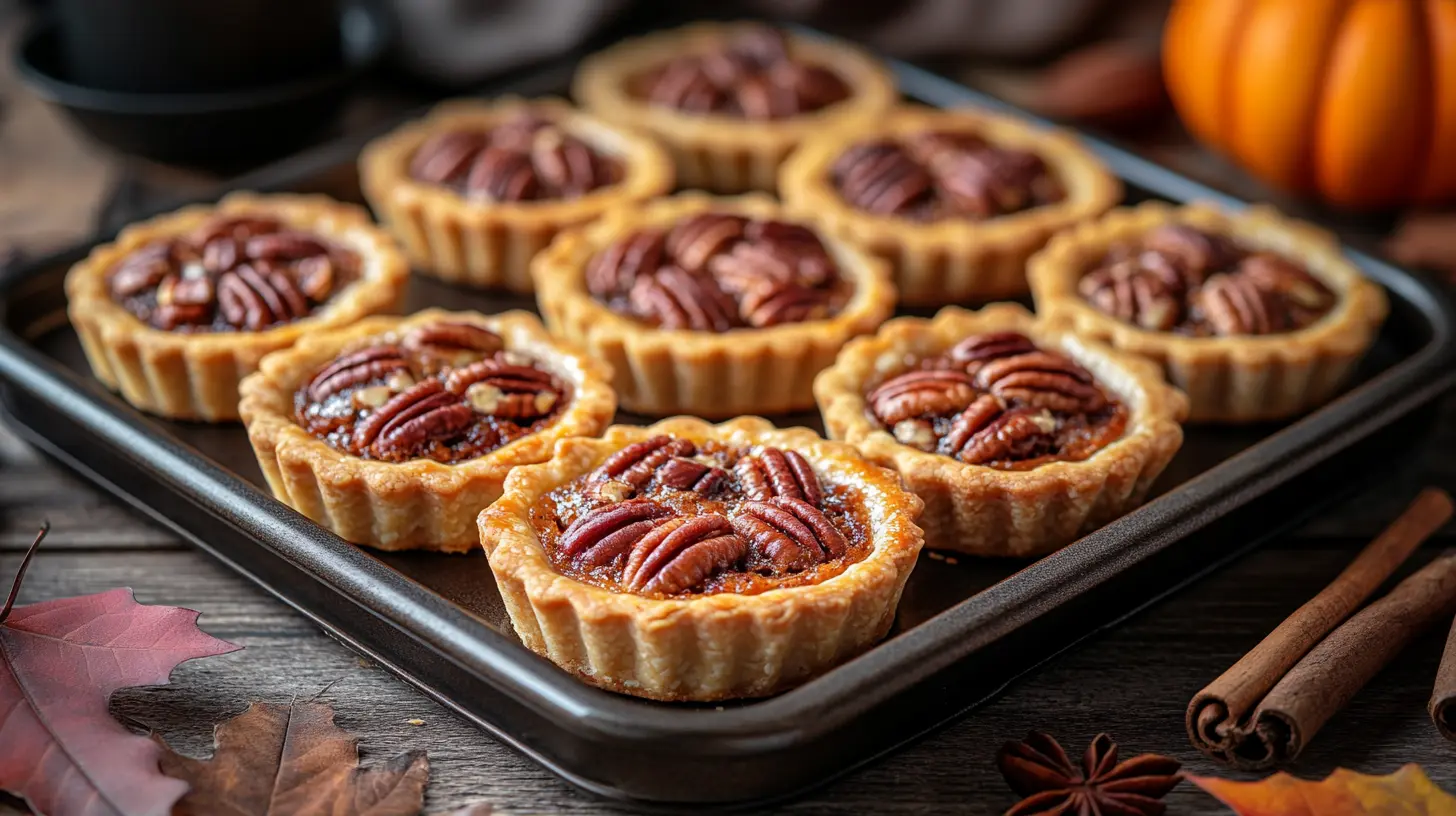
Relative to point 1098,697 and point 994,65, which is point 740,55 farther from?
point 1098,697

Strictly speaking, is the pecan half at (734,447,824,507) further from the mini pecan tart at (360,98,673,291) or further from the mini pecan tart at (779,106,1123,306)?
the mini pecan tart at (360,98,673,291)

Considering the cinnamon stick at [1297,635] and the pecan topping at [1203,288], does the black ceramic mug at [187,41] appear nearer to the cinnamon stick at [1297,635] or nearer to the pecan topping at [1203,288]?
the pecan topping at [1203,288]

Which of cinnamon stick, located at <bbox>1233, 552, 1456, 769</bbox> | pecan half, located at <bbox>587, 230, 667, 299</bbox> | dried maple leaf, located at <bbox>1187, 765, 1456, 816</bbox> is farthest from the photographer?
→ pecan half, located at <bbox>587, 230, 667, 299</bbox>

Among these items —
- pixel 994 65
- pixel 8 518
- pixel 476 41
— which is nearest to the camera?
pixel 8 518

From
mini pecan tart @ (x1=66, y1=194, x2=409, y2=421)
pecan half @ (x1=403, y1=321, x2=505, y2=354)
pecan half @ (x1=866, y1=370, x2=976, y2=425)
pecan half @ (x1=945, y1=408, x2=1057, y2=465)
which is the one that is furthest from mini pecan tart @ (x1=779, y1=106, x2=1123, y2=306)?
mini pecan tart @ (x1=66, y1=194, x2=409, y2=421)

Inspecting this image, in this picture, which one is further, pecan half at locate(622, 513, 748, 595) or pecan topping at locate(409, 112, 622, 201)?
pecan topping at locate(409, 112, 622, 201)

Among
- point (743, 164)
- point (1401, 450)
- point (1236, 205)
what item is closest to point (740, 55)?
point (743, 164)
